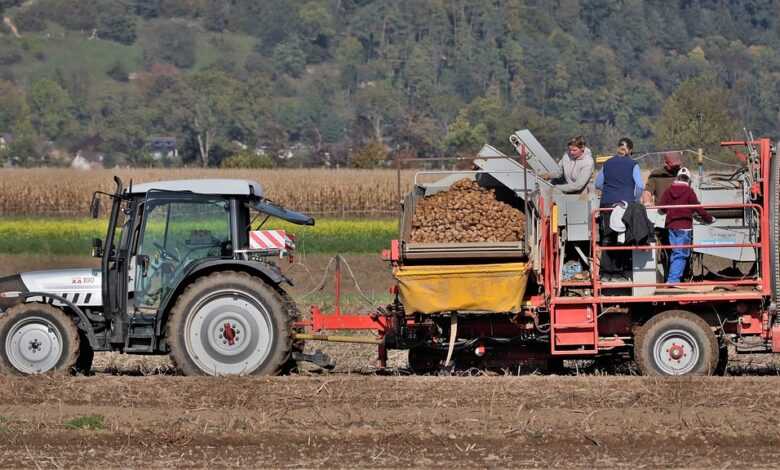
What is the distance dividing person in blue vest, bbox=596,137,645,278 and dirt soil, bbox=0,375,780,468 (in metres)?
1.52

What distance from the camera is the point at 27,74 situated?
149125mm

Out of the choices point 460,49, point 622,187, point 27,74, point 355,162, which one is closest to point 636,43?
point 460,49

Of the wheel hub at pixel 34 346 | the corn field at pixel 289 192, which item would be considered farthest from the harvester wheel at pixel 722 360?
the corn field at pixel 289 192

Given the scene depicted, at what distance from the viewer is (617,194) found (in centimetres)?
1441

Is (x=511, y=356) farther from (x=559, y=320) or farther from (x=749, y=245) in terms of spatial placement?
(x=749, y=245)

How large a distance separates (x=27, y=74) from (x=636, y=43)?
72.3m

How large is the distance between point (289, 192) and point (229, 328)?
122 ft

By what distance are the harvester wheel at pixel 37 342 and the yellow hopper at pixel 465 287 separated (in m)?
3.50

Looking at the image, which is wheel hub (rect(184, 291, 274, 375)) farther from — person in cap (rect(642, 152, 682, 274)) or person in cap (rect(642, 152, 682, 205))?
person in cap (rect(642, 152, 682, 205))

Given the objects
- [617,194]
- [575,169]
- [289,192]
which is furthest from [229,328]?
[289,192]

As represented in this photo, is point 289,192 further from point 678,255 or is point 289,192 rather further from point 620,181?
point 678,255

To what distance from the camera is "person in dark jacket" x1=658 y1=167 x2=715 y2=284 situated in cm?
1419

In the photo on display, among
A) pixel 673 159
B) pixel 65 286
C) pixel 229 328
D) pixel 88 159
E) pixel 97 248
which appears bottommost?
pixel 229 328

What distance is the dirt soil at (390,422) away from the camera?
34.9 ft
